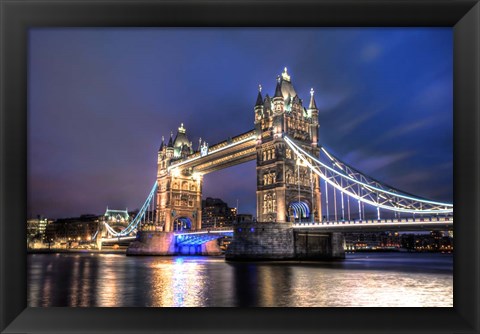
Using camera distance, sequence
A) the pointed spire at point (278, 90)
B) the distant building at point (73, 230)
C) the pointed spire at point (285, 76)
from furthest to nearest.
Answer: the distant building at point (73, 230), the pointed spire at point (285, 76), the pointed spire at point (278, 90)

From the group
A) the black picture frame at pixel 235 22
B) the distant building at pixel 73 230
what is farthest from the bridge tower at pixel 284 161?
the distant building at pixel 73 230

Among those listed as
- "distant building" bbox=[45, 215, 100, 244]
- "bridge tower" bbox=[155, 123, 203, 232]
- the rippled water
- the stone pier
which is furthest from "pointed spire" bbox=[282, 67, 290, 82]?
"distant building" bbox=[45, 215, 100, 244]

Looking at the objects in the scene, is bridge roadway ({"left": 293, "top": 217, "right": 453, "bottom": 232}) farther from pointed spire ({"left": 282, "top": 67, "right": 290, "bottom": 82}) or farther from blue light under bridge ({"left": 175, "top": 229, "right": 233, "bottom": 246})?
pointed spire ({"left": 282, "top": 67, "right": 290, "bottom": 82})

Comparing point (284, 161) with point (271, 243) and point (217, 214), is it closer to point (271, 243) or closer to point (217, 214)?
point (271, 243)

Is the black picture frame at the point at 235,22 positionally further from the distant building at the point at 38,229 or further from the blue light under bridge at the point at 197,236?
the distant building at the point at 38,229

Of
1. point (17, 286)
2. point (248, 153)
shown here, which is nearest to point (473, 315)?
point (17, 286)

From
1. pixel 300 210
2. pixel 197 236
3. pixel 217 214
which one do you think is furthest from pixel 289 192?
pixel 217 214

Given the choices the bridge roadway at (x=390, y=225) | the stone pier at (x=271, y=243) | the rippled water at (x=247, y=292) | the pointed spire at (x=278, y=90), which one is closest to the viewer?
the rippled water at (x=247, y=292)
